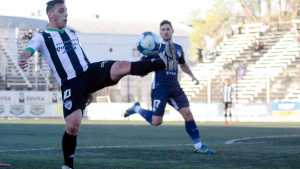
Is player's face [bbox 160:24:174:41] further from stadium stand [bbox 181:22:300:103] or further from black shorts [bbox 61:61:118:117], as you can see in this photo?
stadium stand [bbox 181:22:300:103]

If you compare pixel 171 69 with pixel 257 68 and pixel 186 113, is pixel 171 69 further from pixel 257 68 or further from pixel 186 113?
pixel 257 68

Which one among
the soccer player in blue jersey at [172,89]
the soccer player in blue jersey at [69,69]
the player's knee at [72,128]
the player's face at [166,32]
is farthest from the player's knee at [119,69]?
the soccer player in blue jersey at [172,89]

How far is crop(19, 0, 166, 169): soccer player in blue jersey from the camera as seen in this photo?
25.9ft

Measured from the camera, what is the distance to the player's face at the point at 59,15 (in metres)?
8.07

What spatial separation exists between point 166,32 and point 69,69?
12.1 ft

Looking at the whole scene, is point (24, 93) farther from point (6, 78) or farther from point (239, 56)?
point (239, 56)

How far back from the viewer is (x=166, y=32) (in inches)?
452

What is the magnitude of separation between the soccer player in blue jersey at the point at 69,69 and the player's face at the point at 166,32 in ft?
11.1

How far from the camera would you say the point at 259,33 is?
175 ft

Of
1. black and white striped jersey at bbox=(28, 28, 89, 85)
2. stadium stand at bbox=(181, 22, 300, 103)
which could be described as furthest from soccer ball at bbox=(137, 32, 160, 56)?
stadium stand at bbox=(181, 22, 300, 103)

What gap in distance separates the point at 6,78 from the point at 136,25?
4695cm

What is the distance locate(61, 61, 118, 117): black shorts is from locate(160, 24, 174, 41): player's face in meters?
3.56

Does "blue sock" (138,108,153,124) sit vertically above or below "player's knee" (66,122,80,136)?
below

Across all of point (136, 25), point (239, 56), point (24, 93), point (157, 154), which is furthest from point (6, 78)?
point (136, 25)
